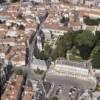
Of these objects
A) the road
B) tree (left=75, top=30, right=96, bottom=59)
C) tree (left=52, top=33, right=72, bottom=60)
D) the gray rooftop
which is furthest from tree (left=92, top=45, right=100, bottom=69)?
the road

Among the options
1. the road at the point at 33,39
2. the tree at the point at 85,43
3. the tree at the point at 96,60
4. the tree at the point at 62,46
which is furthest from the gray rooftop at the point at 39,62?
the tree at the point at 96,60

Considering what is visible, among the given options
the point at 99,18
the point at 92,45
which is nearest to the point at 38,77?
the point at 92,45

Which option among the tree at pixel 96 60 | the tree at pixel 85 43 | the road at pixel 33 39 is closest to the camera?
the tree at pixel 96 60

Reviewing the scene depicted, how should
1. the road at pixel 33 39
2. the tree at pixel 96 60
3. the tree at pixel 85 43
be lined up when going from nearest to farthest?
1. the tree at pixel 96 60
2. the road at pixel 33 39
3. the tree at pixel 85 43

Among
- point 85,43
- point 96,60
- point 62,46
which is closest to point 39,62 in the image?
point 62,46

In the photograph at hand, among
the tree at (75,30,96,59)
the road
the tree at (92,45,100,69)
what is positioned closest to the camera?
the tree at (92,45,100,69)

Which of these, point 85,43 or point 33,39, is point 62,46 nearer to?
point 85,43

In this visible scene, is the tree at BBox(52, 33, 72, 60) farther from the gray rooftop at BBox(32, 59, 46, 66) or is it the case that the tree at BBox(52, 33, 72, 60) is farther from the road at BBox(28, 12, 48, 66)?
the road at BBox(28, 12, 48, 66)

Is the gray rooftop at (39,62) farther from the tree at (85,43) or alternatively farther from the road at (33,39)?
the tree at (85,43)

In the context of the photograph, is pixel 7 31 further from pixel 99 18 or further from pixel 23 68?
pixel 99 18
